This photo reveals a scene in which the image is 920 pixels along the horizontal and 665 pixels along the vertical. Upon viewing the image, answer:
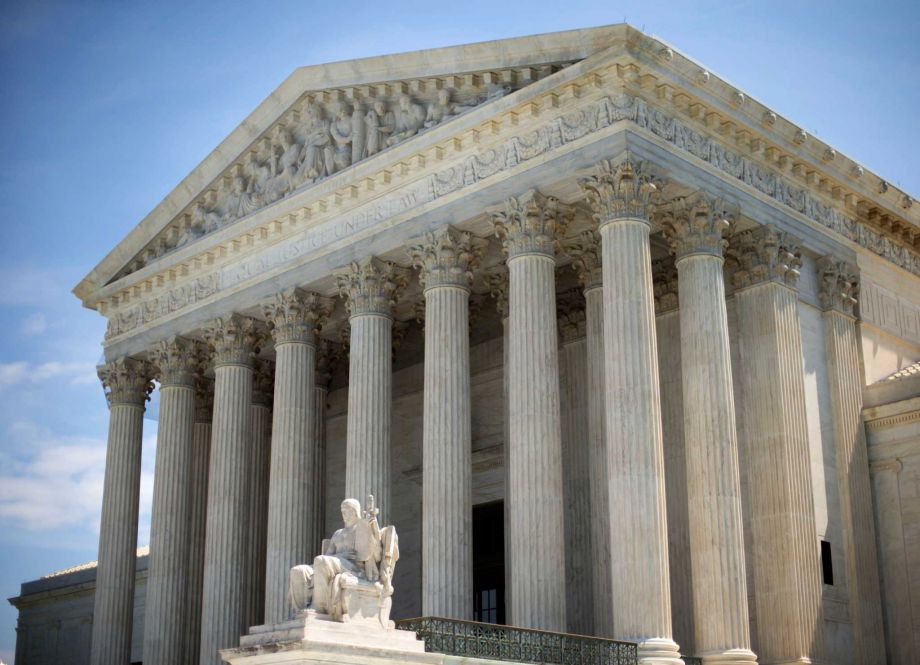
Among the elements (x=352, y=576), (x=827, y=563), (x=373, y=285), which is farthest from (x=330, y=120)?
(x=827, y=563)

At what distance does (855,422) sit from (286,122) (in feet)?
61.4

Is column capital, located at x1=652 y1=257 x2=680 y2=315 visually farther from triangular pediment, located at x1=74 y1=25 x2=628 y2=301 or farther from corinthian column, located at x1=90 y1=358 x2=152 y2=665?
corinthian column, located at x1=90 y1=358 x2=152 y2=665

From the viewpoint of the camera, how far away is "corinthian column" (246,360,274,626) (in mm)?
43250

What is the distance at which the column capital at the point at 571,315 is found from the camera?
39.4 meters

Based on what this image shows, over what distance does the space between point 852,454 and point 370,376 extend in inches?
508

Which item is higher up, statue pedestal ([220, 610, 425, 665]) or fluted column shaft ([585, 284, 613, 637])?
fluted column shaft ([585, 284, 613, 637])

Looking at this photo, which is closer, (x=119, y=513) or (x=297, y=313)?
(x=297, y=313)

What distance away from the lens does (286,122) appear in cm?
4059

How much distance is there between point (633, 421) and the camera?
29078 mm

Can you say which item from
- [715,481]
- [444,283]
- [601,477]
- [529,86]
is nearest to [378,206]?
[444,283]

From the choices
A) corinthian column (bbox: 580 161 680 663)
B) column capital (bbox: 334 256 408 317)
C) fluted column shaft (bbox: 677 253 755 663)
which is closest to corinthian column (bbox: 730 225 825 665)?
fluted column shaft (bbox: 677 253 755 663)

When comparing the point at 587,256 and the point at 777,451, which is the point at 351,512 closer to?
the point at 777,451

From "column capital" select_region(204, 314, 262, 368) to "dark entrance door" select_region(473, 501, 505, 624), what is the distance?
349 inches

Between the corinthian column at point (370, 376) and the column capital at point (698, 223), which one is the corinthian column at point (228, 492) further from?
the column capital at point (698, 223)
